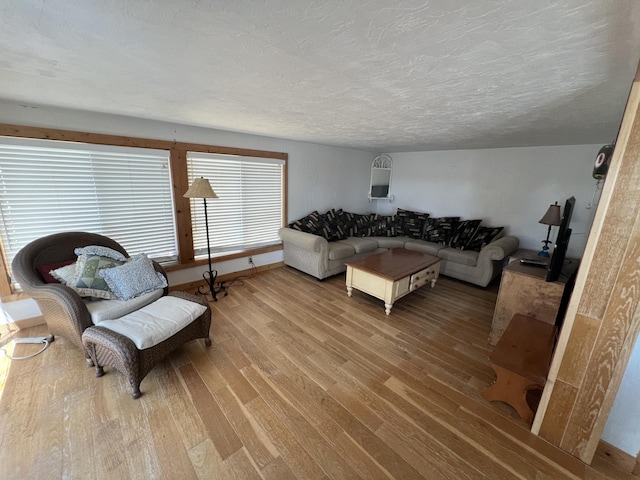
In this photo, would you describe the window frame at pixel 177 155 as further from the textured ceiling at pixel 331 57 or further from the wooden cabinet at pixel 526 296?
the wooden cabinet at pixel 526 296

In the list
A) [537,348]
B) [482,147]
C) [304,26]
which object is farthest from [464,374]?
[482,147]

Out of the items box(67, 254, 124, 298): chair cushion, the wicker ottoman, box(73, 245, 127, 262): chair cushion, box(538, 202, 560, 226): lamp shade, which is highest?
box(538, 202, 560, 226): lamp shade

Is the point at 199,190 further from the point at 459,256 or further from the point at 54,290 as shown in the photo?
the point at 459,256

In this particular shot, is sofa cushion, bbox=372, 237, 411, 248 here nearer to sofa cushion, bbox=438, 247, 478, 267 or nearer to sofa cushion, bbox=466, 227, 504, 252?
sofa cushion, bbox=438, 247, 478, 267

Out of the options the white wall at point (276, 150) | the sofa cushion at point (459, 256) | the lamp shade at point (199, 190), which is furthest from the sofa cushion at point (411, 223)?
the lamp shade at point (199, 190)

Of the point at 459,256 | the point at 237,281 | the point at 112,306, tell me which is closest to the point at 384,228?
the point at 459,256

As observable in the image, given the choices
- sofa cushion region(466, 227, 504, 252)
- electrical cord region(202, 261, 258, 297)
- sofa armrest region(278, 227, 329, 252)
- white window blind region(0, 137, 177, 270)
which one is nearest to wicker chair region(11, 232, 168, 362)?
white window blind region(0, 137, 177, 270)

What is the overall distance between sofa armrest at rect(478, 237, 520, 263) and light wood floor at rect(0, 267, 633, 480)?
1384mm

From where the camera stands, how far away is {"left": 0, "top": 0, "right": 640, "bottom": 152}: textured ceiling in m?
0.86

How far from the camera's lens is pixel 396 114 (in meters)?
2.17

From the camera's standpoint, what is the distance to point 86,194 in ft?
8.19

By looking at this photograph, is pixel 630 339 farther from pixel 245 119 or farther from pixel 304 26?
pixel 245 119

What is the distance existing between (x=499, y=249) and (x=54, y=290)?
15.1 ft

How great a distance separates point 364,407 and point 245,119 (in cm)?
271
